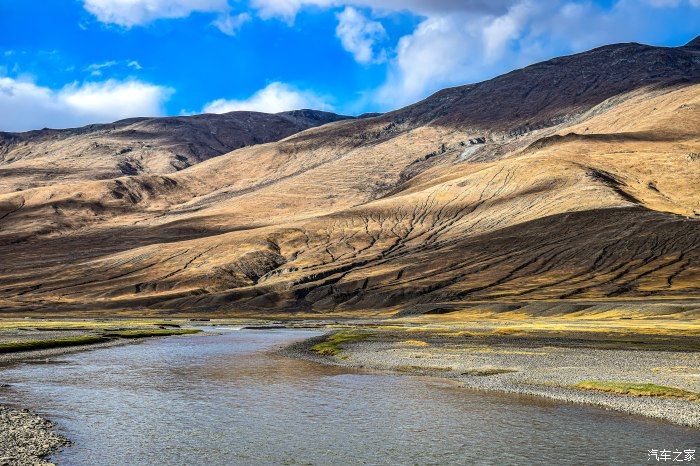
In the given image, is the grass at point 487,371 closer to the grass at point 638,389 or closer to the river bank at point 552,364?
the river bank at point 552,364

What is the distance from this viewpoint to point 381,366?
62.4m

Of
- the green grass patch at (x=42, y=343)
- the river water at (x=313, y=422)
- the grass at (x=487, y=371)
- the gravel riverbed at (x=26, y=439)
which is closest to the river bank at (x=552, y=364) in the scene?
the grass at (x=487, y=371)

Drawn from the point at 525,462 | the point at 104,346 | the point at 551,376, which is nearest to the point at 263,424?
the point at 525,462

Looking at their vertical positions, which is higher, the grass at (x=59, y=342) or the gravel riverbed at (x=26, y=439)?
the gravel riverbed at (x=26, y=439)

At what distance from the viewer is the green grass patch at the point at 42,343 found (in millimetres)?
78338

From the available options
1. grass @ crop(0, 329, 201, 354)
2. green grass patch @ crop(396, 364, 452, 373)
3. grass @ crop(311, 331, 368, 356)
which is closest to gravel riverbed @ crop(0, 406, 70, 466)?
green grass patch @ crop(396, 364, 452, 373)

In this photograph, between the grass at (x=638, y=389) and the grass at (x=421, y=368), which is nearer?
the grass at (x=638, y=389)

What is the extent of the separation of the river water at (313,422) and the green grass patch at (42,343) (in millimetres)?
22179

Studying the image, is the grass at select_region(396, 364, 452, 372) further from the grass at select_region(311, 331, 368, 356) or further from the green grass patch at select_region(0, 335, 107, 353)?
the green grass patch at select_region(0, 335, 107, 353)

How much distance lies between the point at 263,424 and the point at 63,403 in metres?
14.3

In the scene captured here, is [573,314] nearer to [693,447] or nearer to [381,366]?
[381,366]

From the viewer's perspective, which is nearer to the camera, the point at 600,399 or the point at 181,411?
the point at 181,411

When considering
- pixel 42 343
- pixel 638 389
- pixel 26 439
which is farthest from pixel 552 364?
pixel 42 343

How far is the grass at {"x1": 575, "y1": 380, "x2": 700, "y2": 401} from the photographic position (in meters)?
42.1
